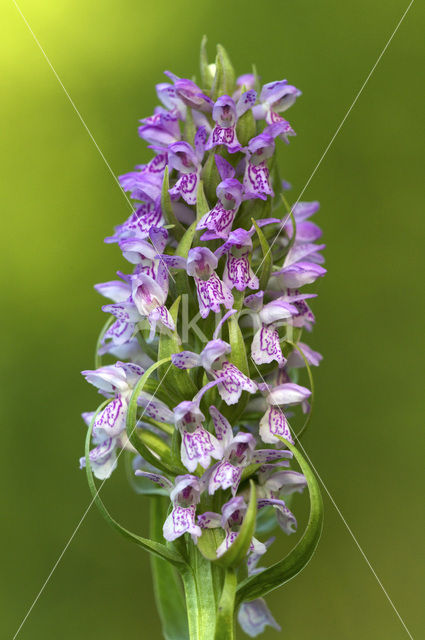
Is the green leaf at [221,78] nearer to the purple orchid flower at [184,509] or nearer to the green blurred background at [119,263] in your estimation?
the purple orchid flower at [184,509]

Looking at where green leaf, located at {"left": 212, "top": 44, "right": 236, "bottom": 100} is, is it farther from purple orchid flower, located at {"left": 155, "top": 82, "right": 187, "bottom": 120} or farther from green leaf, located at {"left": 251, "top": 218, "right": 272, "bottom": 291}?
green leaf, located at {"left": 251, "top": 218, "right": 272, "bottom": 291}

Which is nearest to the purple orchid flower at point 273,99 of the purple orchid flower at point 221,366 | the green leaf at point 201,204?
the green leaf at point 201,204

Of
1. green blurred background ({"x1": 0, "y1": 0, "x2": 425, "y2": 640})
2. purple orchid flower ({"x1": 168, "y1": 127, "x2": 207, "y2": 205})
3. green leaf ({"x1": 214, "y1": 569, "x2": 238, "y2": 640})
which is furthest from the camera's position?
green blurred background ({"x1": 0, "y1": 0, "x2": 425, "y2": 640})

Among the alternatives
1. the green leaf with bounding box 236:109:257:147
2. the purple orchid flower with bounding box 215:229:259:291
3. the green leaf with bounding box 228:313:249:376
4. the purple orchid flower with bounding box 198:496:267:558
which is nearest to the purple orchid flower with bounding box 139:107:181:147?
the green leaf with bounding box 236:109:257:147

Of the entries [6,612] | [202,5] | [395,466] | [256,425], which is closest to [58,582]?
[6,612]

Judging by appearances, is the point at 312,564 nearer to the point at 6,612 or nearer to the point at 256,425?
the point at 6,612

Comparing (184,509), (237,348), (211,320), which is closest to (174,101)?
(211,320)

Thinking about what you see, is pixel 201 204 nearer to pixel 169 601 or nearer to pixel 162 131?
pixel 162 131
